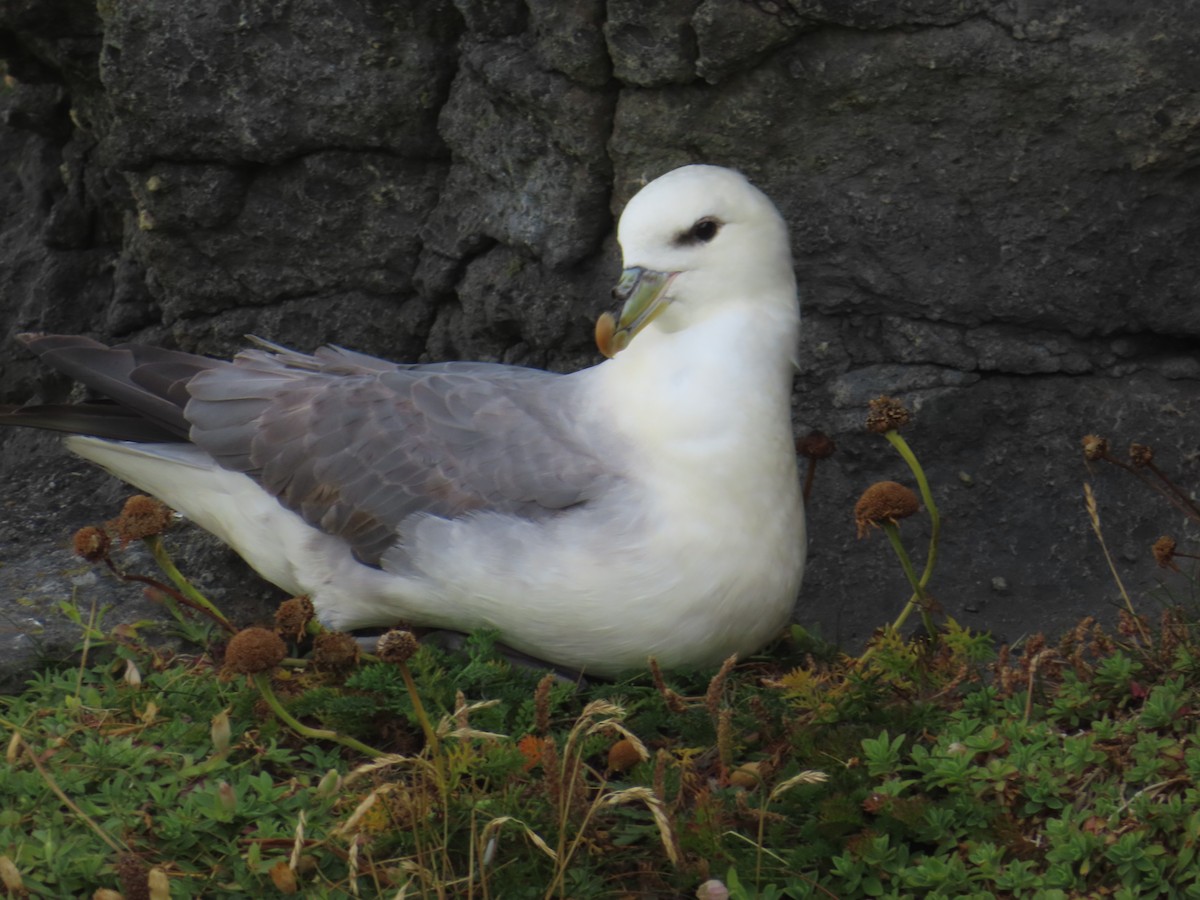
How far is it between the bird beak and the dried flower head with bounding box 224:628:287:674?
3.15ft

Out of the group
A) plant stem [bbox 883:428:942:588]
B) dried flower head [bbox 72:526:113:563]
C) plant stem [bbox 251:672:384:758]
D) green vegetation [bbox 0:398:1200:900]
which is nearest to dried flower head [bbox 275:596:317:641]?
green vegetation [bbox 0:398:1200:900]

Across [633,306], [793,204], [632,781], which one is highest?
[793,204]

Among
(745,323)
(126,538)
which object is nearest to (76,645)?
(126,538)

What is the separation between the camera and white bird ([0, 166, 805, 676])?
3318 mm

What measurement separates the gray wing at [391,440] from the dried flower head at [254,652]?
2.72 ft

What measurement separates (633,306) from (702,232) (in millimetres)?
223

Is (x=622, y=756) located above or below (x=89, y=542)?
below

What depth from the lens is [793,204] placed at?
388 centimetres

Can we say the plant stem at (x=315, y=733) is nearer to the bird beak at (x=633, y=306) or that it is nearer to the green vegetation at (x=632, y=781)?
the green vegetation at (x=632, y=781)

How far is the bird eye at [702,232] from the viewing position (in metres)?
3.39

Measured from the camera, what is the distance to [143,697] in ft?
11.1

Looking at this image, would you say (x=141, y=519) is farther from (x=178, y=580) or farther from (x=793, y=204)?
(x=793, y=204)

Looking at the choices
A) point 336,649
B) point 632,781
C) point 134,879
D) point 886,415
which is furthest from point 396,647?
point 886,415

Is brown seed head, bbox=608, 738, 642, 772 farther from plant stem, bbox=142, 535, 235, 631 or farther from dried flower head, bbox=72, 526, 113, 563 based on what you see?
dried flower head, bbox=72, 526, 113, 563
